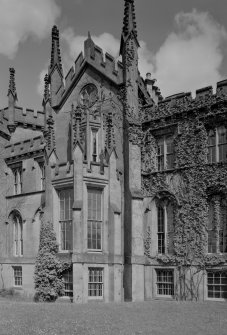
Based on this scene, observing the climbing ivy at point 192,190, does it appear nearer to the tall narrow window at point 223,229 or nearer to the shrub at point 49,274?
the tall narrow window at point 223,229

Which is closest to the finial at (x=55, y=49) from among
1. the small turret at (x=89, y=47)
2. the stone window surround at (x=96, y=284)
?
the small turret at (x=89, y=47)

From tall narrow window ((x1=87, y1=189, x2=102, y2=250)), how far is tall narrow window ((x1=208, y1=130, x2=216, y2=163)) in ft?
22.7

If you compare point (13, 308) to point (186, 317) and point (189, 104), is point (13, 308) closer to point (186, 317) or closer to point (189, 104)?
point (186, 317)

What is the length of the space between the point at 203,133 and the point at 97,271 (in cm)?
999

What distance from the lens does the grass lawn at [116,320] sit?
1758cm

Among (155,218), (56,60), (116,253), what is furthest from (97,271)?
(56,60)

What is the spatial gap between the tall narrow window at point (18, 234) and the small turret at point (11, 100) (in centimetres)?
731

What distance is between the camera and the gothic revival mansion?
94.2ft

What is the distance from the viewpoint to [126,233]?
101 feet

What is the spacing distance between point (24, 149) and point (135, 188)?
1190 cm

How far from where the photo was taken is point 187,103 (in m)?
30.0

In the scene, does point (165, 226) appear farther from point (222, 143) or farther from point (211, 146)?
point (222, 143)

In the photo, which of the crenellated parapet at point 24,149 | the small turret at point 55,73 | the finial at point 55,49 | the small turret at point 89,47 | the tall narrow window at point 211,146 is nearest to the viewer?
the tall narrow window at point 211,146

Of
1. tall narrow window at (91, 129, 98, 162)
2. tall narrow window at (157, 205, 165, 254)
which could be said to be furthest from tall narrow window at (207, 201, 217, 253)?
tall narrow window at (91, 129, 98, 162)
